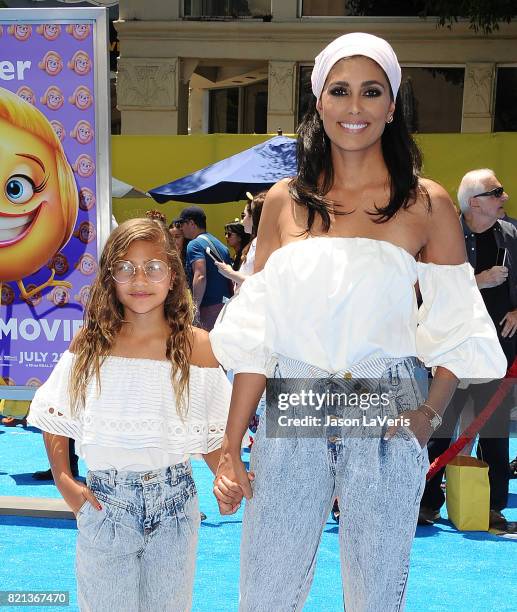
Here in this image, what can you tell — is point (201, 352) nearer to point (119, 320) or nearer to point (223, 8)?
point (119, 320)

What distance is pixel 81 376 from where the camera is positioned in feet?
9.84

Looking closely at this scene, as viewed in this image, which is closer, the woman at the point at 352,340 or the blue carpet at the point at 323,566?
the woman at the point at 352,340

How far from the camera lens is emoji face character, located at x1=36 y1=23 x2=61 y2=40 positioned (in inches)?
195

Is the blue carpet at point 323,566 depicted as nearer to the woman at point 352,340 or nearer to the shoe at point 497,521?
the shoe at point 497,521

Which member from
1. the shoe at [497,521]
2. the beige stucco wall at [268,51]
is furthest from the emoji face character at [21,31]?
the beige stucco wall at [268,51]

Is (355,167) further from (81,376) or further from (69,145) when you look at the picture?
(69,145)

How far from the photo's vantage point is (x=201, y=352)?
311 cm

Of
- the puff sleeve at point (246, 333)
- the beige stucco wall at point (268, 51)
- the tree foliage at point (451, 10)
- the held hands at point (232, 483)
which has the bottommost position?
the held hands at point (232, 483)

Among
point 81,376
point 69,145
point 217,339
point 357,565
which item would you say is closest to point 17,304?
point 69,145

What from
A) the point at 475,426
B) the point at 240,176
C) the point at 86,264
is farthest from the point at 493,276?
the point at 240,176

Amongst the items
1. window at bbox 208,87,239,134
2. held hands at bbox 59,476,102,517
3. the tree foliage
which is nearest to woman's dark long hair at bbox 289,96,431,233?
held hands at bbox 59,476,102,517

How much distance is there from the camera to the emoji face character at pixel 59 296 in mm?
5191

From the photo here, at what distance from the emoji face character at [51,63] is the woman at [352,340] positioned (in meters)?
2.55

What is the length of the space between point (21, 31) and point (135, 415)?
2.73 m
